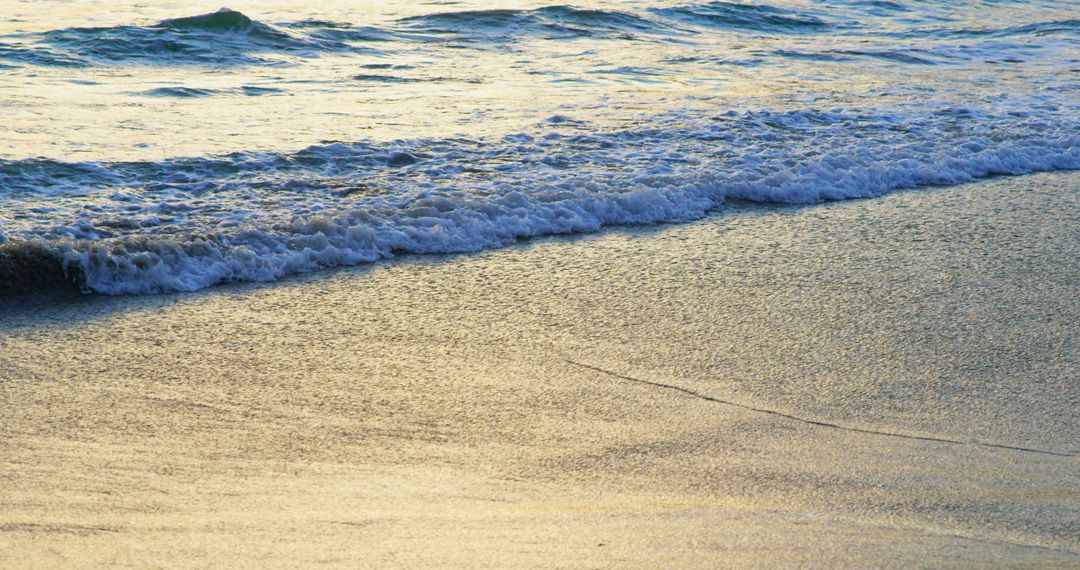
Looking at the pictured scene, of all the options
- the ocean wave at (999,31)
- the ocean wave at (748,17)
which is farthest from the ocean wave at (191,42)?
the ocean wave at (999,31)

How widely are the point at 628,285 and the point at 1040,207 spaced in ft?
9.80

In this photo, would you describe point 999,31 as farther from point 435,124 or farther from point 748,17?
point 435,124

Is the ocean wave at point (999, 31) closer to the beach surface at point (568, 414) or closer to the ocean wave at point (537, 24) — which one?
the ocean wave at point (537, 24)

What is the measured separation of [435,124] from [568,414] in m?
4.91

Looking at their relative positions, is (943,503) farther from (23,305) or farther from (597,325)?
(23,305)

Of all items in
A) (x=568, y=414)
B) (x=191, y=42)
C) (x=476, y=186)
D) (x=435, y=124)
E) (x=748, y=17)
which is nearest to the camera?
(x=568, y=414)

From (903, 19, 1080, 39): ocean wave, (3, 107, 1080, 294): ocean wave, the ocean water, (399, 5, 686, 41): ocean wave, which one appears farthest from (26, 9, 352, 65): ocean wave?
(903, 19, 1080, 39): ocean wave

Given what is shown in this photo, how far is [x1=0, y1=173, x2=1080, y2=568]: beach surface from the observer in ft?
7.71

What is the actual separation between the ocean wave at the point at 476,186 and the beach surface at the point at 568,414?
0.79ft

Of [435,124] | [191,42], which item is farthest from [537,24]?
[435,124]

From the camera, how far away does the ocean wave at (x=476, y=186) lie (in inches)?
183

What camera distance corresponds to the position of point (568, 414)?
3176 mm

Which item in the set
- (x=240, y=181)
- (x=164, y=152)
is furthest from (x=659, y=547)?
(x=164, y=152)

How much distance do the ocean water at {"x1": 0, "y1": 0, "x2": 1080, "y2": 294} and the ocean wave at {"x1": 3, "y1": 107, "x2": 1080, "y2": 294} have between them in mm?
19
